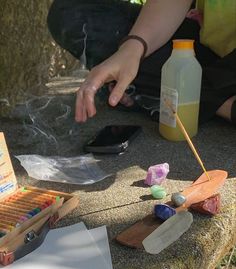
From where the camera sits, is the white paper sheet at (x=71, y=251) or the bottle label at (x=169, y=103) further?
the bottle label at (x=169, y=103)

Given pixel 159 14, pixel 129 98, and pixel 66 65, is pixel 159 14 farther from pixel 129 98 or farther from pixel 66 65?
pixel 66 65

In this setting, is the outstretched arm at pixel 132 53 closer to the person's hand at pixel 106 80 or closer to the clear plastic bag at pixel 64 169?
the person's hand at pixel 106 80

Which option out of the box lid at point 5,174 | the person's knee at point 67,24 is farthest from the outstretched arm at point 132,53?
the person's knee at point 67,24

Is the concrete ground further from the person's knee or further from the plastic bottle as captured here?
the person's knee

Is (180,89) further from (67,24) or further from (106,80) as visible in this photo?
(67,24)

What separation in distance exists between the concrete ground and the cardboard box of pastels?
44 millimetres

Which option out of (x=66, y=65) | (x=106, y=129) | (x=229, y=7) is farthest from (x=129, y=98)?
(x=66, y=65)


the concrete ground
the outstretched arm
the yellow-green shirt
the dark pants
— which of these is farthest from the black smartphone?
the yellow-green shirt

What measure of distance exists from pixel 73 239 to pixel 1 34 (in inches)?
47.1

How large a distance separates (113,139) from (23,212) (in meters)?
0.51

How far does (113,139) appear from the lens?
5.06 ft

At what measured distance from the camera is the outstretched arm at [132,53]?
1.31 metres

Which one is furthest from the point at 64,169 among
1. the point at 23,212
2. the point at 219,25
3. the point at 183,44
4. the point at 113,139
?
the point at 219,25

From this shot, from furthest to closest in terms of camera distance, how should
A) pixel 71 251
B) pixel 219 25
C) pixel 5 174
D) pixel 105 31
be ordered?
pixel 105 31 < pixel 219 25 < pixel 5 174 < pixel 71 251
